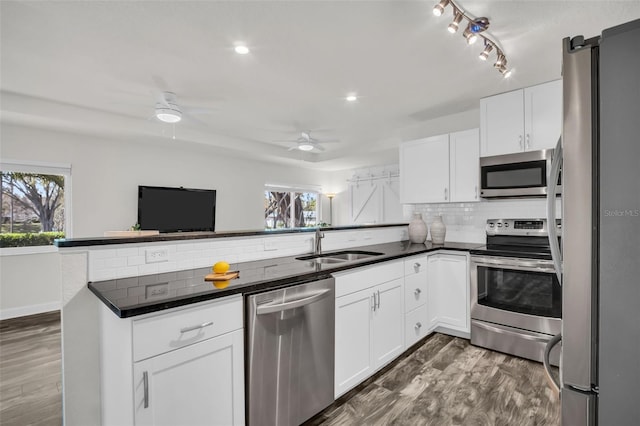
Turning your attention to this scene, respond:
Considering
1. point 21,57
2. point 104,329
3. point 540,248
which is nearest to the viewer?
point 104,329

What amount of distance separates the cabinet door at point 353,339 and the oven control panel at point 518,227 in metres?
1.86

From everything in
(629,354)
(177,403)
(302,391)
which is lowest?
(302,391)

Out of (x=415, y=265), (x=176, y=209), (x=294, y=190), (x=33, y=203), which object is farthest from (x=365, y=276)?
(x=294, y=190)

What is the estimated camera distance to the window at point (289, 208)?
6.91m

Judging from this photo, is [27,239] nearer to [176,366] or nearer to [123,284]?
[123,284]

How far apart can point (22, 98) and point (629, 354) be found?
5.06 metres

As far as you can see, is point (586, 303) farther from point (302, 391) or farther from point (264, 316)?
point (302, 391)

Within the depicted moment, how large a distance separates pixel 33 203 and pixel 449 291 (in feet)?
17.8

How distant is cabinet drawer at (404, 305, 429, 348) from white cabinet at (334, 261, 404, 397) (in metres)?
0.09

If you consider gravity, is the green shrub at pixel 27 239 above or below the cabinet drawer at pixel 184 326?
above

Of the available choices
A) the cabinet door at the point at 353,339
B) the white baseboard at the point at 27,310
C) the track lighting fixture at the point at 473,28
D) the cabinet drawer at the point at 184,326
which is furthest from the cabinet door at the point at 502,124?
the white baseboard at the point at 27,310

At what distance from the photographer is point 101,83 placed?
298 centimetres

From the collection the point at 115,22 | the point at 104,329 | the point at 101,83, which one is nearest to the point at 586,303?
the point at 104,329

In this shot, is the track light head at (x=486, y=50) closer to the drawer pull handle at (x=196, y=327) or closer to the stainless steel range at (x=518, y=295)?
the stainless steel range at (x=518, y=295)
